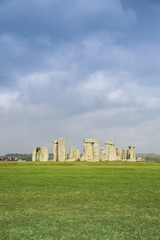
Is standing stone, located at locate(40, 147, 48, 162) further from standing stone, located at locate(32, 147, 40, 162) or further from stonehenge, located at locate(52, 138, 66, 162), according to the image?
standing stone, located at locate(32, 147, 40, 162)

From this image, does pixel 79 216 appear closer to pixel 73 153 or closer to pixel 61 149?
pixel 61 149

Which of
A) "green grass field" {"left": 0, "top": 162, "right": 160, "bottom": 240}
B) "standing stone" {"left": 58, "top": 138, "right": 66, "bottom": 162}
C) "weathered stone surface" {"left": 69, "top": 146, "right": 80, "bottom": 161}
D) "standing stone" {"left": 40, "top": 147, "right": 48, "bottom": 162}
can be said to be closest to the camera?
"green grass field" {"left": 0, "top": 162, "right": 160, "bottom": 240}

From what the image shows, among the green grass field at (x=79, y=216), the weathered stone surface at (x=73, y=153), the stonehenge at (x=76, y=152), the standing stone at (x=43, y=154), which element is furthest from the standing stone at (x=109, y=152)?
the green grass field at (x=79, y=216)

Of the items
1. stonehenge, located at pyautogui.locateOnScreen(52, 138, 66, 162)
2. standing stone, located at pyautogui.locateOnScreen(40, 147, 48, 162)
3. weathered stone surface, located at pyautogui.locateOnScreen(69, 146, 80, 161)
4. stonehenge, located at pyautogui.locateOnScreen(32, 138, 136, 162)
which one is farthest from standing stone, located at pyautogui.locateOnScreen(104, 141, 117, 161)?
standing stone, located at pyautogui.locateOnScreen(40, 147, 48, 162)

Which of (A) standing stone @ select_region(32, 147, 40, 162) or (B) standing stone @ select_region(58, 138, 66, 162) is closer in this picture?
(B) standing stone @ select_region(58, 138, 66, 162)

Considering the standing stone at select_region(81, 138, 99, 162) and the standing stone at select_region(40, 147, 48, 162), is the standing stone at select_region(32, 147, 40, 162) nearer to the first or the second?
the standing stone at select_region(40, 147, 48, 162)

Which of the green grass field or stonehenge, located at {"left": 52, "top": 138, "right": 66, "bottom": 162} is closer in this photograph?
the green grass field

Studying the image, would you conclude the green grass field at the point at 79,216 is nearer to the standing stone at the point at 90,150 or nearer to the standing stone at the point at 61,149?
the standing stone at the point at 61,149

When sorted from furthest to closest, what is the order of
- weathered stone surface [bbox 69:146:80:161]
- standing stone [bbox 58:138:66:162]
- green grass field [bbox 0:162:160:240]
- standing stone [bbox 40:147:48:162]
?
1. weathered stone surface [bbox 69:146:80:161]
2. standing stone [bbox 40:147:48:162]
3. standing stone [bbox 58:138:66:162]
4. green grass field [bbox 0:162:160:240]

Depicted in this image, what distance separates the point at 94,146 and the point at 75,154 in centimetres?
292

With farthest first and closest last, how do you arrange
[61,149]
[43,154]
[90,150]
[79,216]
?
[90,150] → [43,154] → [61,149] → [79,216]

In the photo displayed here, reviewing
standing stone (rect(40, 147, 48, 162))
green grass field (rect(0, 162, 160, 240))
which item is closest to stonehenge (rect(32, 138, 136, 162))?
standing stone (rect(40, 147, 48, 162))

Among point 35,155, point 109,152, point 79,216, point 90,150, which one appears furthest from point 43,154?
point 79,216

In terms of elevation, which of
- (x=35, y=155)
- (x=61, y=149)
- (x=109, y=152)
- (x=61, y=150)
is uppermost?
(x=61, y=149)
